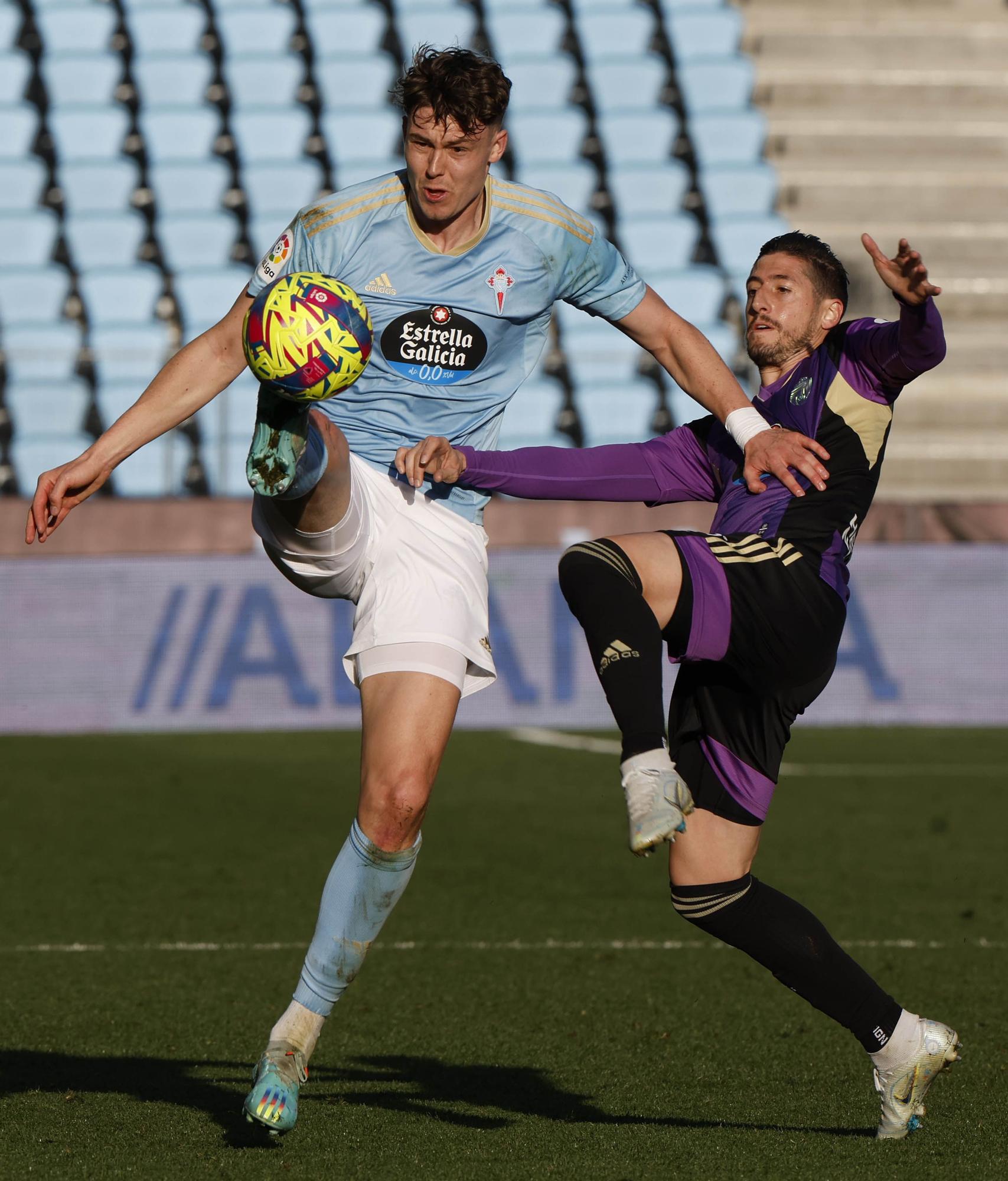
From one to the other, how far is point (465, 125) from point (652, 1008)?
2772 millimetres

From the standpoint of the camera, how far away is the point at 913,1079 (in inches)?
157

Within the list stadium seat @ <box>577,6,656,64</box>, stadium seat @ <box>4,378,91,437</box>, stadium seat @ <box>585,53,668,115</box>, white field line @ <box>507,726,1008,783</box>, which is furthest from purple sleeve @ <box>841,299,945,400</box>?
stadium seat @ <box>577,6,656,64</box>

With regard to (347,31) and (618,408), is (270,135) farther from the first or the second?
(618,408)

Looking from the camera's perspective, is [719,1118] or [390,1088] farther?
[390,1088]

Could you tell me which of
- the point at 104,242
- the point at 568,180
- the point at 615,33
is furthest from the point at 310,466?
the point at 615,33

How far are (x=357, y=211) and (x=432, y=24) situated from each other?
15.2m

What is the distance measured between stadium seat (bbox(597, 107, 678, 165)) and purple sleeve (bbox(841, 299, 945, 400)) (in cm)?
1424

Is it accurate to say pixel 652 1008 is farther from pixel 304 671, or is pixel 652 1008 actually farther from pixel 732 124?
pixel 732 124

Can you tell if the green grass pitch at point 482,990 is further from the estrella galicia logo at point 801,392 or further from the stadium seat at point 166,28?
the stadium seat at point 166,28

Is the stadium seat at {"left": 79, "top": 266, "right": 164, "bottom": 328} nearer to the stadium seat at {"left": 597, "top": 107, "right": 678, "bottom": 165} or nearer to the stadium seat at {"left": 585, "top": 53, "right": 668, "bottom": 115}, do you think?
the stadium seat at {"left": 597, "top": 107, "right": 678, "bottom": 165}

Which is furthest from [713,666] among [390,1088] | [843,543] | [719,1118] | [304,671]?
[304,671]

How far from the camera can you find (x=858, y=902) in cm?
732

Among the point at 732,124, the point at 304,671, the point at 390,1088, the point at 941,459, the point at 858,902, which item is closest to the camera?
the point at 390,1088

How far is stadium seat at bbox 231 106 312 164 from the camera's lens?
57.3 ft
